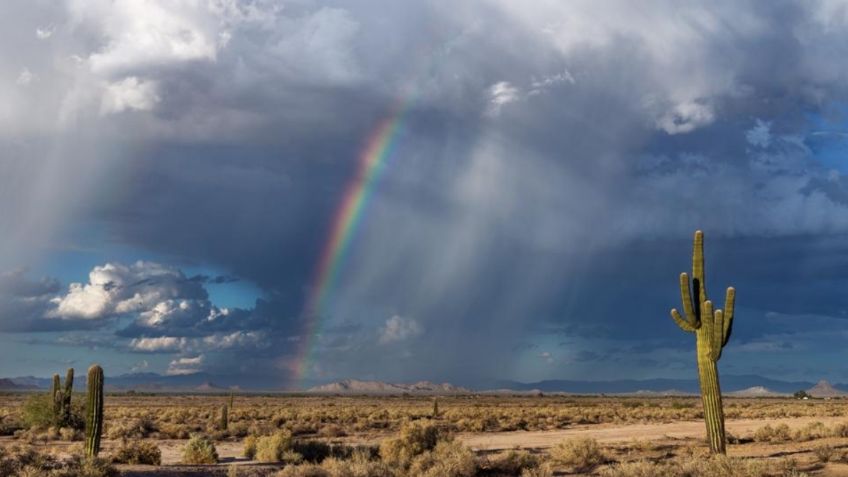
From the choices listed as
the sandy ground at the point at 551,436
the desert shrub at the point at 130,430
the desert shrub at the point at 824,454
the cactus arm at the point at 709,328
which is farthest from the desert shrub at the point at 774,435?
the desert shrub at the point at 130,430

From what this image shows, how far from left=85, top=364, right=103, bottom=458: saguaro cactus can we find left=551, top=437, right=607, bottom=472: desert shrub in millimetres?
16218

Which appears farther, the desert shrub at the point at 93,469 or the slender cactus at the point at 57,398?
the slender cactus at the point at 57,398

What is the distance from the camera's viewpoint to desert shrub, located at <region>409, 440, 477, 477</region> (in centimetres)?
2292

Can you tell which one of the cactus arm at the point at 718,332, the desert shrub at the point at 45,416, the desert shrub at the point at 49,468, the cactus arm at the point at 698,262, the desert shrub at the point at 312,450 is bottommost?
the desert shrub at the point at 312,450

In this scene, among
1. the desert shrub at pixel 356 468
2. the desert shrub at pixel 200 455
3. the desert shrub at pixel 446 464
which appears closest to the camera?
the desert shrub at pixel 356 468

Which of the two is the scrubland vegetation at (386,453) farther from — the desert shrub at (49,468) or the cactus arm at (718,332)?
the cactus arm at (718,332)

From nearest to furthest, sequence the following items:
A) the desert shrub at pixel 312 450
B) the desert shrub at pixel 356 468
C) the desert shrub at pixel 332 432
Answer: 1. the desert shrub at pixel 356 468
2. the desert shrub at pixel 312 450
3. the desert shrub at pixel 332 432

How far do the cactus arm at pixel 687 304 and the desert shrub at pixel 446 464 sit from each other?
8.83 m

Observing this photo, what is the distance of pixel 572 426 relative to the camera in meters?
55.9

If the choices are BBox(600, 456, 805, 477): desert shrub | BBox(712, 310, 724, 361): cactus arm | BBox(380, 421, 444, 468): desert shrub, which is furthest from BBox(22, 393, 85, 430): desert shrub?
BBox(712, 310, 724, 361): cactus arm

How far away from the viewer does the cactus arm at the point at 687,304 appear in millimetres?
26047

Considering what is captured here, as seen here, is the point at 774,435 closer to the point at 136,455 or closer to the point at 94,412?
the point at 136,455

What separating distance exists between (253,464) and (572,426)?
3355 cm

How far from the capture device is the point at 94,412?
26500 mm
